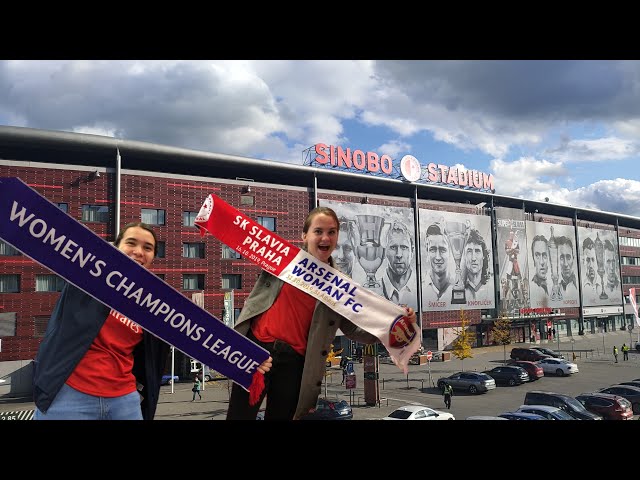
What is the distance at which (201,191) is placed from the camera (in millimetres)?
25781

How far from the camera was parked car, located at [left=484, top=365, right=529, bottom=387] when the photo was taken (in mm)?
25203

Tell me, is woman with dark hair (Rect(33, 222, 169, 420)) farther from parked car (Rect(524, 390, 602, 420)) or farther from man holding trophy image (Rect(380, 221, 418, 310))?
man holding trophy image (Rect(380, 221, 418, 310))

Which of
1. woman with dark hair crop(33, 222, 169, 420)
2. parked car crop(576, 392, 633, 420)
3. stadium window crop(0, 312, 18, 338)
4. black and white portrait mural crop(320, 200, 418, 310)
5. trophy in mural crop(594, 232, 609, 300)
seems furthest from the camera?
trophy in mural crop(594, 232, 609, 300)

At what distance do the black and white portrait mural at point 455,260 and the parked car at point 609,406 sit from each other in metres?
19.0

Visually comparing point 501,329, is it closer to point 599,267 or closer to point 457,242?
point 457,242

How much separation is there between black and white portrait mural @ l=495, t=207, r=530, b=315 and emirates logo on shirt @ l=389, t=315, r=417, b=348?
41777 millimetres

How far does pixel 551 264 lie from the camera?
4847 centimetres

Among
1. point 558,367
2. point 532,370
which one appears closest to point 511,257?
point 558,367

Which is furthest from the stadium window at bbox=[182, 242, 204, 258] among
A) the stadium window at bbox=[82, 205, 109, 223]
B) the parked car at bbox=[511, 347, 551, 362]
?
the parked car at bbox=[511, 347, 551, 362]

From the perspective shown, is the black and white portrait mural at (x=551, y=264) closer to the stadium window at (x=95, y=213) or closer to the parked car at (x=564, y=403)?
the parked car at (x=564, y=403)

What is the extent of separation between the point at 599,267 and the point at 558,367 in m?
33.1
